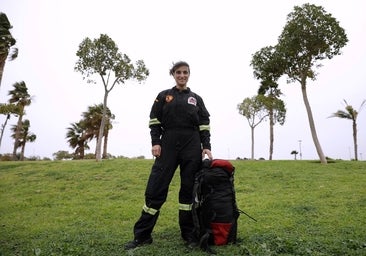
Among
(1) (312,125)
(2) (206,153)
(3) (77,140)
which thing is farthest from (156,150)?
(3) (77,140)

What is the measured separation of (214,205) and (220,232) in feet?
1.25

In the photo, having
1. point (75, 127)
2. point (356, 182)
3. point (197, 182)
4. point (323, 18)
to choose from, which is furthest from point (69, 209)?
point (75, 127)

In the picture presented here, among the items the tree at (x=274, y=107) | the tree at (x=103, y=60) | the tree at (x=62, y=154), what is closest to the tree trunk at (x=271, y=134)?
the tree at (x=274, y=107)

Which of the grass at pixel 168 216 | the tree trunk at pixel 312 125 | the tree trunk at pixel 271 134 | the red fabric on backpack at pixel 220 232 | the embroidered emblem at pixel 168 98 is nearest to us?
the grass at pixel 168 216

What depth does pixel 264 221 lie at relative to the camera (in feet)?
19.2

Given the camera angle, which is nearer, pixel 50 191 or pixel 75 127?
pixel 50 191

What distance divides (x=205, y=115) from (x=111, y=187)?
25.0 ft

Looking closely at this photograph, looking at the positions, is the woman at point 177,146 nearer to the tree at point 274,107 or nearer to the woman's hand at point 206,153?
the woman's hand at point 206,153

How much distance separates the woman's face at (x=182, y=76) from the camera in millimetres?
4773

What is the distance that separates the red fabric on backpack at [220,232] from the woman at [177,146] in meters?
0.33

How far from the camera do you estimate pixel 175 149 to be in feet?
14.8

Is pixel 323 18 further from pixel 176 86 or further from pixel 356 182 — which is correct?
pixel 176 86

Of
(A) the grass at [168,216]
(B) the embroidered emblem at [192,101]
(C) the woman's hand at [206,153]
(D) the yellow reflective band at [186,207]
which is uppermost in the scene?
(B) the embroidered emblem at [192,101]

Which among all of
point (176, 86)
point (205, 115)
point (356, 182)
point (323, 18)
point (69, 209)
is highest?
point (323, 18)
